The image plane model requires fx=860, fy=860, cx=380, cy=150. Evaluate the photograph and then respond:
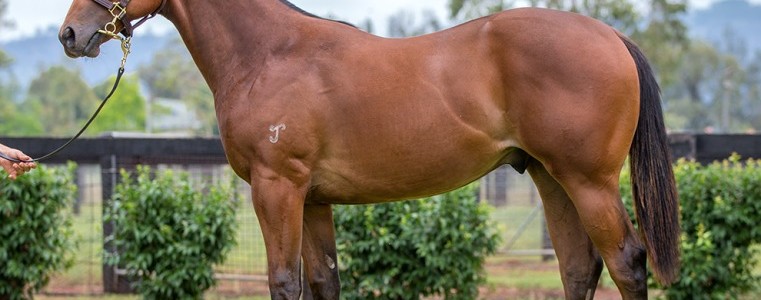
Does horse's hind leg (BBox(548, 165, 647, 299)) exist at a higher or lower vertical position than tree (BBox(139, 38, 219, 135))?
lower

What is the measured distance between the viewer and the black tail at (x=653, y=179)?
167 inches

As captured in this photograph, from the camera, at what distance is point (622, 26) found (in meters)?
20.9

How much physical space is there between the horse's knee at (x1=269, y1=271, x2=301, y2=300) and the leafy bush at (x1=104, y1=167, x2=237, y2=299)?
121 inches

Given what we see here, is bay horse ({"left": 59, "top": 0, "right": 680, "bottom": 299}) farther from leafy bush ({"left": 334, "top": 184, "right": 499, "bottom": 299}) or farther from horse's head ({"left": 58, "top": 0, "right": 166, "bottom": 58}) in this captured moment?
leafy bush ({"left": 334, "top": 184, "right": 499, "bottom": 299})

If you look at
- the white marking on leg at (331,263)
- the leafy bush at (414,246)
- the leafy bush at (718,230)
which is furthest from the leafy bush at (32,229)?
the leafy bush at (718,230)

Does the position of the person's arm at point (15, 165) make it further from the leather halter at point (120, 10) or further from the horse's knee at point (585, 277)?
the horse's knee at point (585, 277)

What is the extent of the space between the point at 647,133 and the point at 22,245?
5.37m

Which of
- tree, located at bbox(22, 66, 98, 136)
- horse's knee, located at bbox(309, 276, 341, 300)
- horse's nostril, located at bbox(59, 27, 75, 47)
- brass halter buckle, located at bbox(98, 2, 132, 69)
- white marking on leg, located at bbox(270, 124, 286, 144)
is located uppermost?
tree, located at bbox(22, 66, 98, 136)

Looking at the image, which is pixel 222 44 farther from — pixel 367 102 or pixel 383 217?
pixel 383 217

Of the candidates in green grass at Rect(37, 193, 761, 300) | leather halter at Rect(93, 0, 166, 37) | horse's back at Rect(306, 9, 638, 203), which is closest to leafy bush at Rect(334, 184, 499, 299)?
green grass at Rect(37, 193, 761, 300)

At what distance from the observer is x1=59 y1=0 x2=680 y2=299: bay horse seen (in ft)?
13.1

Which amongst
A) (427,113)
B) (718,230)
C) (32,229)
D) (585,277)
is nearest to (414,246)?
(718,230)

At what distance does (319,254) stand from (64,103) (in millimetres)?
59963

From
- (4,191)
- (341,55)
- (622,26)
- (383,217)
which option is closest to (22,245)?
(4,191)
